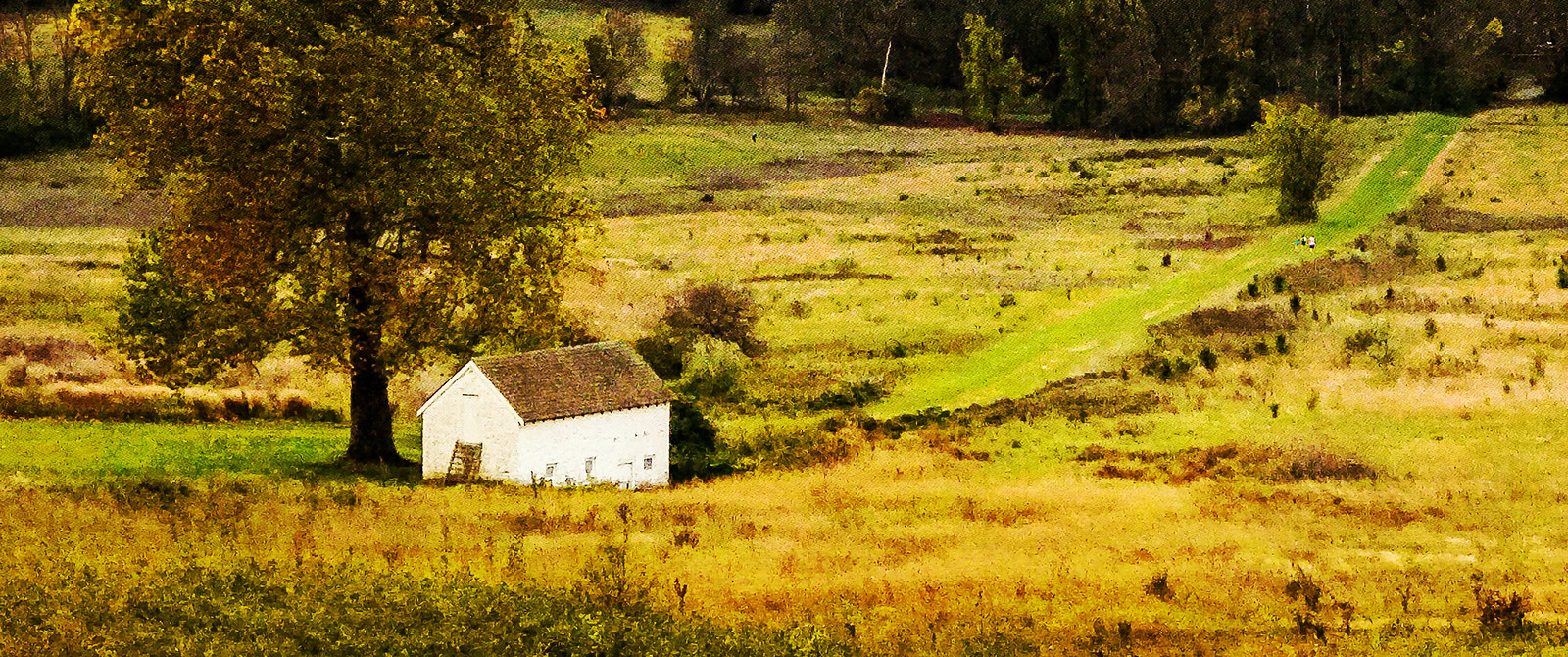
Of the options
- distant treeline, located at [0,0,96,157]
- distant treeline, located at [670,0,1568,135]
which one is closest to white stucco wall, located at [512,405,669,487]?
distant treeline, located at [0,0,96,157]

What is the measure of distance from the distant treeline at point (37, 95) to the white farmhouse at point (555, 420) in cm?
7164

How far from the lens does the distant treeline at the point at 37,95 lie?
10906 centimetres

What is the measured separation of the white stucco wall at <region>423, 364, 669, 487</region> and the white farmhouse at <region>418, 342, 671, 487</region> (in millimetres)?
21

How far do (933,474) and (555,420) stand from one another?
8378 millimetres

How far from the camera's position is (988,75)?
479ft

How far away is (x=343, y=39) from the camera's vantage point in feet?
103

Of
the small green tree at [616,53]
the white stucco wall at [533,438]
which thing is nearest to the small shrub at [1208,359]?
the white stucco wall at [533,438]

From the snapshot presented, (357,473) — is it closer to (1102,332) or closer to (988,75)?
(1102,332)

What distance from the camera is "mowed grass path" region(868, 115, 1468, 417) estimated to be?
47.8 meters

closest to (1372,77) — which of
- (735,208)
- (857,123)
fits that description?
(857,123)

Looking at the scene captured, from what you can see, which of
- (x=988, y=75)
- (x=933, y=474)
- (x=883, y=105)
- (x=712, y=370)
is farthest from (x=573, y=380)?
(x=883, y=105)

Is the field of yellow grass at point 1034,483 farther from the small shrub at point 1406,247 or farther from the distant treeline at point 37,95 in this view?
the distant treeline at point 37,95

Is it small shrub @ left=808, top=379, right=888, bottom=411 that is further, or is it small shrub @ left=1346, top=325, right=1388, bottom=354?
small shrub @ left=1346, top=325, right=1388, bottom=354

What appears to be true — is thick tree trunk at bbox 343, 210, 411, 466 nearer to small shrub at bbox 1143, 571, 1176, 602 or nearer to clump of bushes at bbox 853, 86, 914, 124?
small shrub at bbox 1143, 571, 1176, 602
